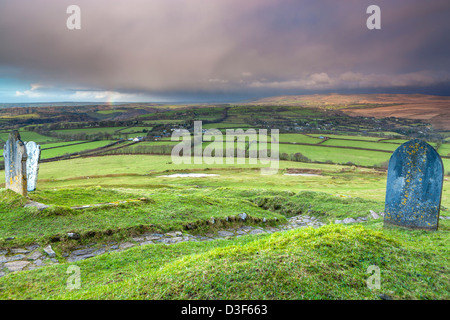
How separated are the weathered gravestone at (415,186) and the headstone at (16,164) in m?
15.8

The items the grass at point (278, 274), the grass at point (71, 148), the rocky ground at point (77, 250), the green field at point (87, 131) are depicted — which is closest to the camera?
the grass at point (278, 274)

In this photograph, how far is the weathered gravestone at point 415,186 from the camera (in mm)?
8828

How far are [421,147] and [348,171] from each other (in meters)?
49.3

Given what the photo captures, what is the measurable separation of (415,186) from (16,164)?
17.1 metres

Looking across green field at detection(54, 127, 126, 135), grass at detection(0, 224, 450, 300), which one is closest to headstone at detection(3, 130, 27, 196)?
grass at detection(0, 224, 450, 300)

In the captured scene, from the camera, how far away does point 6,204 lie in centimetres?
1030

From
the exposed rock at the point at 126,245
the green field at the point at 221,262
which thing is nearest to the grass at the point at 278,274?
the green field at the point at 221,262

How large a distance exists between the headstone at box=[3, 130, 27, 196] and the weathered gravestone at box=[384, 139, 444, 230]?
1576cm

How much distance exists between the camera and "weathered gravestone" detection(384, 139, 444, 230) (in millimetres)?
8828

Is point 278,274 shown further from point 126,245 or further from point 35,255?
point 35,255

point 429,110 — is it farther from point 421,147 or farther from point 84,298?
point 84,298

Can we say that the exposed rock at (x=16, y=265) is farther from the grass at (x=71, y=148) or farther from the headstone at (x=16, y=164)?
the grass at (x=71, y=148)
